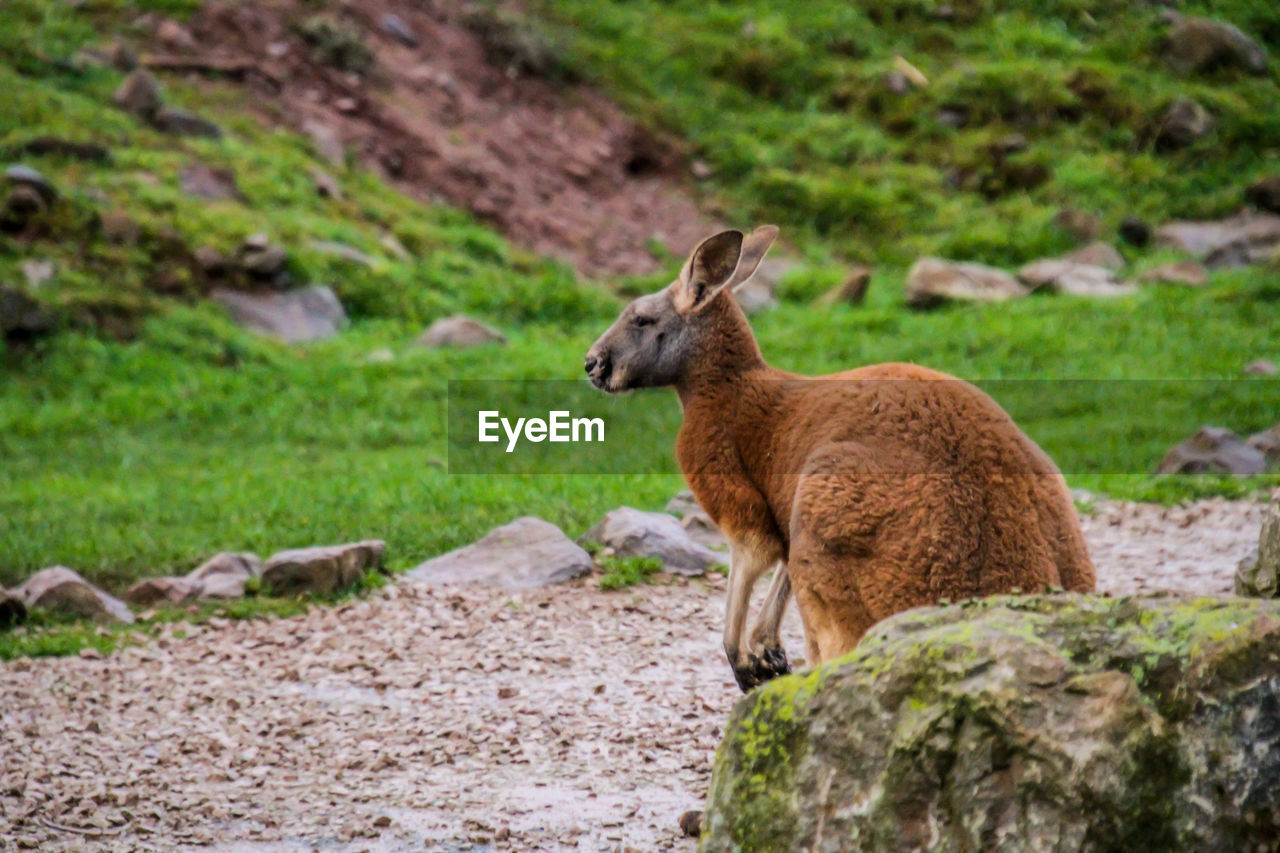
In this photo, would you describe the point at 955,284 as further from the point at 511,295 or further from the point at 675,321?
the point at 675,321

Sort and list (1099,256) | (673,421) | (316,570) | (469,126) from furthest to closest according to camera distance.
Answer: (469,126)
(1099,256)
(673,421)
(316,570)

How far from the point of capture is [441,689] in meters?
7.11

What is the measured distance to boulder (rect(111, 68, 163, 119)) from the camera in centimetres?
1759

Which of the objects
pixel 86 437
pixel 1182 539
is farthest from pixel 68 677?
pixel 1182 539

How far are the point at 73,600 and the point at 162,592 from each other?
512 mm

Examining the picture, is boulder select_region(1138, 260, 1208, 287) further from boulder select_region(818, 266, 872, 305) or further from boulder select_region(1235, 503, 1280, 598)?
boulder select_region(1235, 503, 1280, 598)

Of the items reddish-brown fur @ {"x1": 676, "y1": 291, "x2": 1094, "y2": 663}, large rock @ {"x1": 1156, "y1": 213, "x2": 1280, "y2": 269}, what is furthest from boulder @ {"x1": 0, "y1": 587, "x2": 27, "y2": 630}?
large rock @ {"x1": 1156, "y1": 213, "x2": 1280, "y2": 269}

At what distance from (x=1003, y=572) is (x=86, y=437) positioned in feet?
31.9

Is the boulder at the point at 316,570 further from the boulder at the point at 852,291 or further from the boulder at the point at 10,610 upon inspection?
the boulder at the point at 852,291

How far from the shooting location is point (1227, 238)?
17.0m

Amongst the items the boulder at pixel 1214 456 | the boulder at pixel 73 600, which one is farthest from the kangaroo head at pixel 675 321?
the boulder at pixel 1214 456

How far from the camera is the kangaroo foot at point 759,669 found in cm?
588

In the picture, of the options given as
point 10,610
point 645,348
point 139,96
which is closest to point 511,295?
point 139,96

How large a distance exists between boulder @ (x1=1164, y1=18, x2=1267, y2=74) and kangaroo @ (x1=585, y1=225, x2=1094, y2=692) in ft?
57.1
